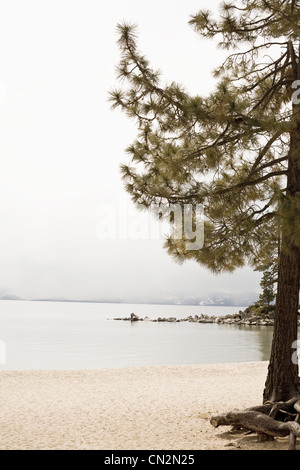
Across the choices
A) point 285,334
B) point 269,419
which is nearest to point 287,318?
point 285,334

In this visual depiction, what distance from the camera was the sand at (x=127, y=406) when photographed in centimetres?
710

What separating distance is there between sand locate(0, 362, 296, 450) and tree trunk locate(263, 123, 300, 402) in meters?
0.81

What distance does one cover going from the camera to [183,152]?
722 centimetres

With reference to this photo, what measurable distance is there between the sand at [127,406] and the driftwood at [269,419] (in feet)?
0.59

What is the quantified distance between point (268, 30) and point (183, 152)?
2.60 m

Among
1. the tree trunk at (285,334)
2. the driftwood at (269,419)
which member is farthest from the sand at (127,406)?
the tree trunk at (285,334)

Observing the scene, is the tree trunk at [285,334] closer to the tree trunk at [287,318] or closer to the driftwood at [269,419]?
the tree trunk at [287,318]

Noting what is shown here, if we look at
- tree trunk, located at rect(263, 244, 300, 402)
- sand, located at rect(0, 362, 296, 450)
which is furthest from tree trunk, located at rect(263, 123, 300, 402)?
sand, located at rect(0, 362, 296, 450)

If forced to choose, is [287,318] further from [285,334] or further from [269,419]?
[269,419]

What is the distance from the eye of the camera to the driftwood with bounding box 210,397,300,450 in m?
6.48

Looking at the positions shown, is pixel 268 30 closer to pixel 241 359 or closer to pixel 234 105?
pixel 234 105

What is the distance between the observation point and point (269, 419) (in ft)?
21.9

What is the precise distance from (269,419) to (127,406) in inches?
156
